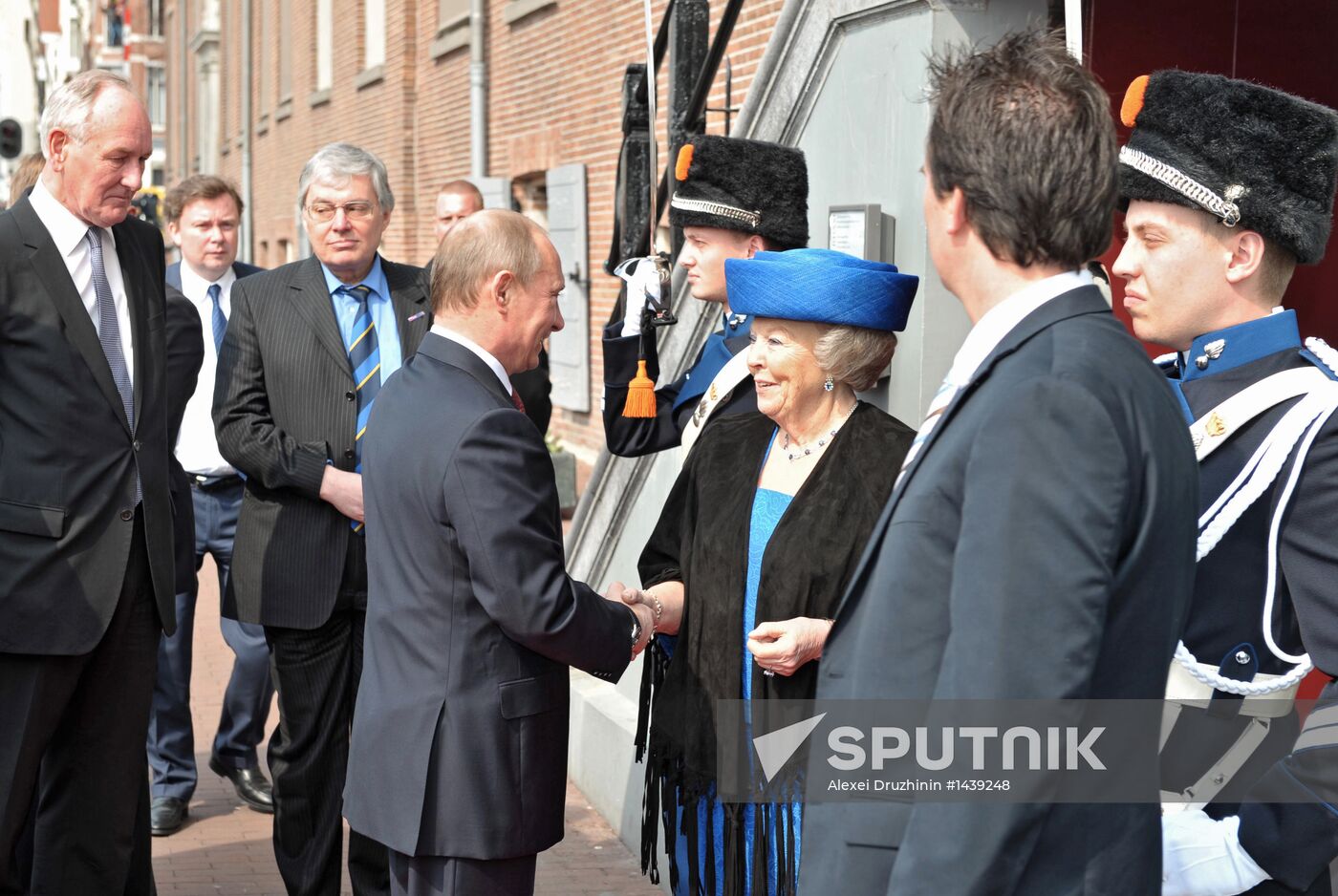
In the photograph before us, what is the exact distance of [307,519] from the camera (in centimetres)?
407

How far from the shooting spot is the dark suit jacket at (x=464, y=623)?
9.02ft

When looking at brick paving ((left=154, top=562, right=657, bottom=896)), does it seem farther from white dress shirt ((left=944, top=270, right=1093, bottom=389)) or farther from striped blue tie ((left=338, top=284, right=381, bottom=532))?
white dress shirt ((left=944, top=270, right=1093, bottom=389))

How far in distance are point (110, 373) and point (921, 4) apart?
91.1 inches

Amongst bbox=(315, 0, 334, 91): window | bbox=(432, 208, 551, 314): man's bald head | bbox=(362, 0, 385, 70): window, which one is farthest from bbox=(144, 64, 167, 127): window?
bbox=(432, 208, 551, 314): man's bald head

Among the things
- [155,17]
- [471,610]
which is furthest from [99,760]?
[155,17]

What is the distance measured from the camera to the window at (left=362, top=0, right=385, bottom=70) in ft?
55.0

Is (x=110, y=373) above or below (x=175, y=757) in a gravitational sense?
above

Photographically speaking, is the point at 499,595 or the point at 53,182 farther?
the point at 53,182

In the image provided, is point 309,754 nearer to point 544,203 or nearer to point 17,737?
point 17,737

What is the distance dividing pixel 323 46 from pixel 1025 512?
20.0 meters

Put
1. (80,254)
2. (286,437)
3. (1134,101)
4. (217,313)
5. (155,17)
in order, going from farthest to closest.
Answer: (155,17) → (217,313) → (286,437) → (80,254) → (1134,101)

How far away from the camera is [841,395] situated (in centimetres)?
296

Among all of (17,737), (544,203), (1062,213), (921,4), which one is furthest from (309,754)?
(544,203)

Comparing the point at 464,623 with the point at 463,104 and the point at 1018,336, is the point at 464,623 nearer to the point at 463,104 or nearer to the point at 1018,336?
the point at 1018,336
